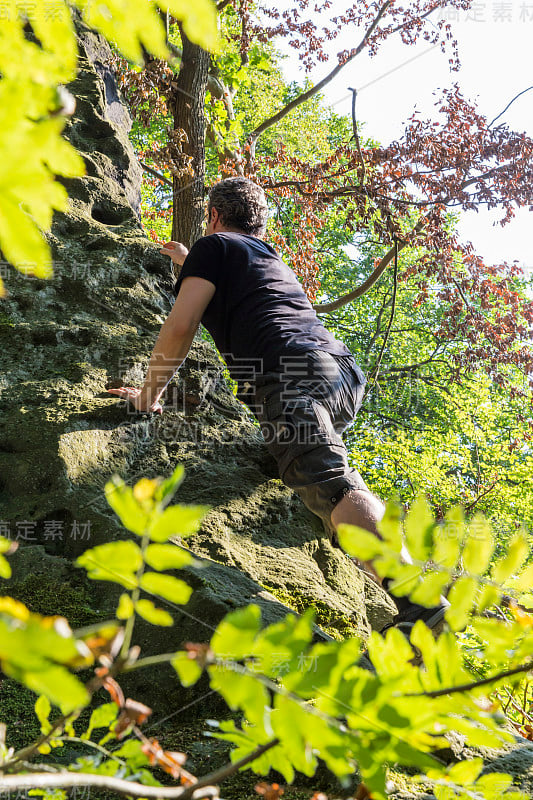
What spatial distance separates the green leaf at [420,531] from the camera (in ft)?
2.66

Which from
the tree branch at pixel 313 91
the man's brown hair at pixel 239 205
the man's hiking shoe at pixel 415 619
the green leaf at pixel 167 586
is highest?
the tree branch at pixel 313 91

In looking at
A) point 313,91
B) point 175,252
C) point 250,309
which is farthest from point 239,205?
point 313,91

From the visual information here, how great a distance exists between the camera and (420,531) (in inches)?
32.1

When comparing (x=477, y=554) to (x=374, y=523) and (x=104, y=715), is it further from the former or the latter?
(x=374, y=523)

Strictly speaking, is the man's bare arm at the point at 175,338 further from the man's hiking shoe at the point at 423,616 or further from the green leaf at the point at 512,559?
the green leaf at the point at 512,559

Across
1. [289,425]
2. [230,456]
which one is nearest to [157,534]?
[289,425]

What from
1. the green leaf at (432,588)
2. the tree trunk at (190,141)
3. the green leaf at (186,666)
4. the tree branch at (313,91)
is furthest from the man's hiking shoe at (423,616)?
the tree branch at (313,91)

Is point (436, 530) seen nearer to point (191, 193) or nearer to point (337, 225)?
point (191, 193)

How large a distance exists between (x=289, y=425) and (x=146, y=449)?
0.80 meters

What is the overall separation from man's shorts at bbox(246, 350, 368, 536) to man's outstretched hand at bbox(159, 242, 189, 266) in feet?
4.70

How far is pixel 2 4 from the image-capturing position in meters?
0.76

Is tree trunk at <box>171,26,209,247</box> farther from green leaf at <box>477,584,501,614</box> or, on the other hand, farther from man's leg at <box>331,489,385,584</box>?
green leaf at <box>477,584,501,614</box>

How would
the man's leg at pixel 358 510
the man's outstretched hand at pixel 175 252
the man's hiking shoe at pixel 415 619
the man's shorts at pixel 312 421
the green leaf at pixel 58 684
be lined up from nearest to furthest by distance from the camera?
the green leaf at pixel 58 684
the man's hiking shoe at pixel 415 619
the man's leg at pixel 358 510
the man's shorts at pixel 312 421
the man's outstretched hand at pixel 175 252

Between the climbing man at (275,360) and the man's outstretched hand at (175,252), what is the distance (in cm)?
76
